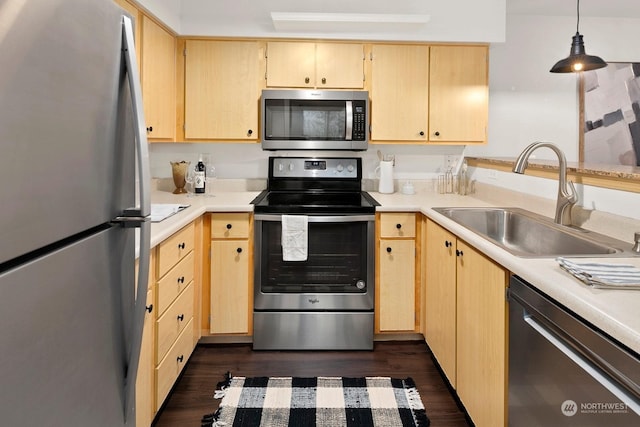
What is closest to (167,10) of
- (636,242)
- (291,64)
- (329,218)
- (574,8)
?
(291,64)

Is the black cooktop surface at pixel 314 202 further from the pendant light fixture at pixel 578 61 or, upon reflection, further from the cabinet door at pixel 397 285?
the pendant light fixture at pixel 578 61

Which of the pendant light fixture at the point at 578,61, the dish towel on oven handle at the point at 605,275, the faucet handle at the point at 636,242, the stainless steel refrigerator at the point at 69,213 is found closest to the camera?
the stainless steel refrigerator at the point at 69,213

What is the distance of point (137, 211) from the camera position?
3.33 ft

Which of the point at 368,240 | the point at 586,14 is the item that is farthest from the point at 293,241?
the point at 586,14

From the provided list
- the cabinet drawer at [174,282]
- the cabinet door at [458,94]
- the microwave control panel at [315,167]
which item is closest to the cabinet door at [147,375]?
the cabinet drawer at [174,282]

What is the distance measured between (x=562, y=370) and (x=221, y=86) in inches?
103

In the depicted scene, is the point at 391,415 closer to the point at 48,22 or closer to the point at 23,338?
the point at 23,338

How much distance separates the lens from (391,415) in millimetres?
2064

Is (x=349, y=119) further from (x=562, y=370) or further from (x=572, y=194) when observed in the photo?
(x=562, y=370)

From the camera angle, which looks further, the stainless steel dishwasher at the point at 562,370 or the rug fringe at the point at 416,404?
the rug fringe at the point at 416,404

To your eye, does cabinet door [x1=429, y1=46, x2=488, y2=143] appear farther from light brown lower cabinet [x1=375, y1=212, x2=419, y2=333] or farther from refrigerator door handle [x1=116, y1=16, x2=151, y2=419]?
refrigerator door handle [x1=116, y1=16, x2=151, y2=419]

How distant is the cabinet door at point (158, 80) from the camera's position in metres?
2.41

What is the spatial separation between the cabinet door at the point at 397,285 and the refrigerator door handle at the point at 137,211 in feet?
6.30

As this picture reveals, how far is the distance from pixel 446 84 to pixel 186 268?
2.10 meters
